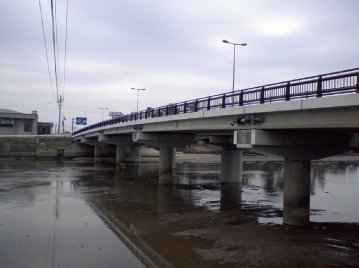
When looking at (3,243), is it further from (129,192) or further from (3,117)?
(3,117)

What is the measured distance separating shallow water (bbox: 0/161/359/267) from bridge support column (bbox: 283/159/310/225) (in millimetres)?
1516

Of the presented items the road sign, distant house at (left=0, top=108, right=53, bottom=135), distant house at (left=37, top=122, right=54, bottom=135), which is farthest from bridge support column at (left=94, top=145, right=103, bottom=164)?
distant house at (left=37, top=122, right=54, bottom=135)

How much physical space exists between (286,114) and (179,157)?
69917mm

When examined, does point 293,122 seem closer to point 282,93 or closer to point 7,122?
point 282,93

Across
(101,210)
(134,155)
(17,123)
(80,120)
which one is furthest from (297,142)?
(80,120)

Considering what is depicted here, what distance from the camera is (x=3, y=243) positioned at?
15523 millimetres

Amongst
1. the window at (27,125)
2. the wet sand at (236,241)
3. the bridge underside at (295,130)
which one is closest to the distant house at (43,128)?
the window at (27,125)

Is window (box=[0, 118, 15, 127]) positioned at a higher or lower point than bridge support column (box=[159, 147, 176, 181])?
higher

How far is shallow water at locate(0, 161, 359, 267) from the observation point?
47.1 feet

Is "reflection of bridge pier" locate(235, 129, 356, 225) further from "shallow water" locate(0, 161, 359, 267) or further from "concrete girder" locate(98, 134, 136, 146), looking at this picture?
"concrete girder" locate(98, 134, 136, 146)

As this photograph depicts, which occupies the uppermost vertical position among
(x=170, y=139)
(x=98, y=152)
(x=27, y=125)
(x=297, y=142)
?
(x=27, y=125)

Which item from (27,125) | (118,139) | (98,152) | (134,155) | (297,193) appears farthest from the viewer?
(27,125)

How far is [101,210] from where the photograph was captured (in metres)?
23.8

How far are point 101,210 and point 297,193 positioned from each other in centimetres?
1093
